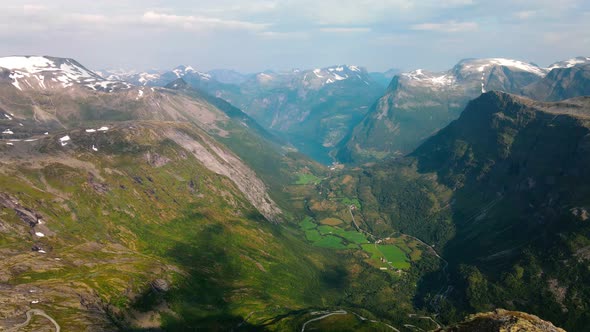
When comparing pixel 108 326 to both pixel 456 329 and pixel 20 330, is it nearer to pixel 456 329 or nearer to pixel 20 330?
pixel 20 330

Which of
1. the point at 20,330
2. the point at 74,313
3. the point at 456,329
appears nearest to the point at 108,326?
the point at 74,313

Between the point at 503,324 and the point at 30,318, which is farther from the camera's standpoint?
the point at 30,318

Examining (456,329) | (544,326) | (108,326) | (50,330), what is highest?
(544,326)

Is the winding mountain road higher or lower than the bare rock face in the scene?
lower

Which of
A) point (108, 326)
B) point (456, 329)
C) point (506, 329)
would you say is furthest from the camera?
point (108, 326)

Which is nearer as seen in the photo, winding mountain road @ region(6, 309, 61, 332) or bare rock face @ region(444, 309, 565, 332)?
bare rock face @ region(444, 309, 565, 332)

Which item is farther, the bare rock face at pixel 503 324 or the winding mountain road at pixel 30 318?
Result: the winding mountain road at pixel 30 318

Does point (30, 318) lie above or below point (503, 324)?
below

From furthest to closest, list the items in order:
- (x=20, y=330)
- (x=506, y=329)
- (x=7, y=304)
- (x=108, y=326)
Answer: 1. (x=108, y=326)
2. (x=7, y=304)
3. (x=20, y=330)
4. (x=506, y=329)
